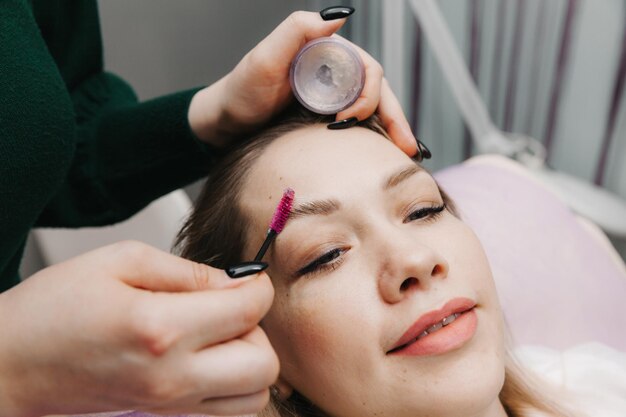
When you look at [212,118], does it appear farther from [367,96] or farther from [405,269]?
[405,269]

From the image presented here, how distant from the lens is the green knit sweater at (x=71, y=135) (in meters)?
0.94

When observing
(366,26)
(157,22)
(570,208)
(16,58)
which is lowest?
(570,208)

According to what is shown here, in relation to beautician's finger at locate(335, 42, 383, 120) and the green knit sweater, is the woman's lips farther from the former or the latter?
the green knit sweater

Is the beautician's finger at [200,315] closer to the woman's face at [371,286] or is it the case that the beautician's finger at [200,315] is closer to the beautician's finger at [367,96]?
the woman's face at [371,286]

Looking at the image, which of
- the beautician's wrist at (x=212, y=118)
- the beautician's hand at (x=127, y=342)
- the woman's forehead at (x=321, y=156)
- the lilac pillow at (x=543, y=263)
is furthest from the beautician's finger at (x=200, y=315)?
the lilac pillow at (x=543, y=263)

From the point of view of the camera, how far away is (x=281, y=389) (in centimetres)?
106

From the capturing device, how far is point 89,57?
1300 millimetres

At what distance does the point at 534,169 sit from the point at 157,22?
4.45 feet

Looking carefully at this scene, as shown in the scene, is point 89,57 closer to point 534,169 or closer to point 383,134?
point 383,134

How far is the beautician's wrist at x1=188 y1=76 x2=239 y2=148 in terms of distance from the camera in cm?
114

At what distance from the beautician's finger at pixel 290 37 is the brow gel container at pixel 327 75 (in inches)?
0.5

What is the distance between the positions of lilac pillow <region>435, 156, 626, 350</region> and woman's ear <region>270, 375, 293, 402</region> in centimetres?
69

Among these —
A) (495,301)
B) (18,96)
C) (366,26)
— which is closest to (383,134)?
(495,301)

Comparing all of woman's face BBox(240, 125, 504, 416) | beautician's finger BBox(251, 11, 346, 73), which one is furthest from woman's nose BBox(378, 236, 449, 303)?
beautician's finger BBox(251, 11, 346, 73)
